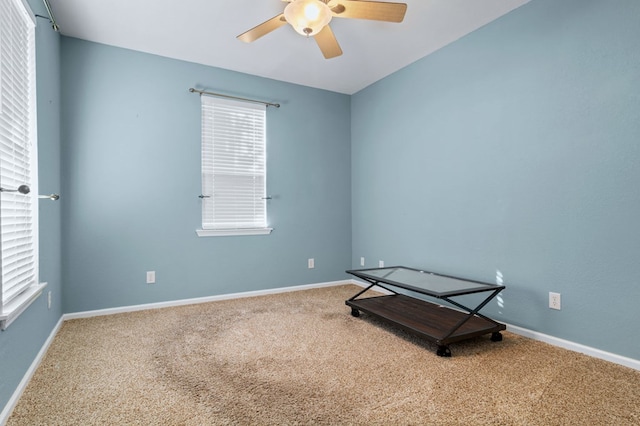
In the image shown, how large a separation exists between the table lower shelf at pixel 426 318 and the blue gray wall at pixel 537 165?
13.7 inches

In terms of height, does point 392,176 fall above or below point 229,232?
above

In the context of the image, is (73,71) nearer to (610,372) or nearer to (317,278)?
(317,278)

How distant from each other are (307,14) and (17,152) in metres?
1.77

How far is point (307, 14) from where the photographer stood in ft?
6.41

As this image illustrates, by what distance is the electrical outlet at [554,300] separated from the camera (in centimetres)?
236

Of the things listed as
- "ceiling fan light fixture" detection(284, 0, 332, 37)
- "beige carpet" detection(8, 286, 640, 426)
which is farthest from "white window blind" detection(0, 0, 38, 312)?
"ceiling fan light fixture" detection(284, 0, 332, 37)

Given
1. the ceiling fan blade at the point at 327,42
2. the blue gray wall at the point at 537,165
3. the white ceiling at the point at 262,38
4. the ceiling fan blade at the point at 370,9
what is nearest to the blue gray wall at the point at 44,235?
the white ceiling at the point at 262,38

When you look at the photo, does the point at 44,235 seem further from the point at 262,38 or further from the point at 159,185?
the point at 262,38

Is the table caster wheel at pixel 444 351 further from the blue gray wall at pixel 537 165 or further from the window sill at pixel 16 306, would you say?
the window sill at pixel 16 306

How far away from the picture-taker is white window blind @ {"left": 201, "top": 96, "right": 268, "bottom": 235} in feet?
11.9

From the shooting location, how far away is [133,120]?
327cm

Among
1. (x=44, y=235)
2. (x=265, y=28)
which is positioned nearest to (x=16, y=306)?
(x=44, y=235)

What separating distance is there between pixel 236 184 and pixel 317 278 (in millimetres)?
1533

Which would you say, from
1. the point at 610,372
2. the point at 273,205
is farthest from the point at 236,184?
the point at 610,372
